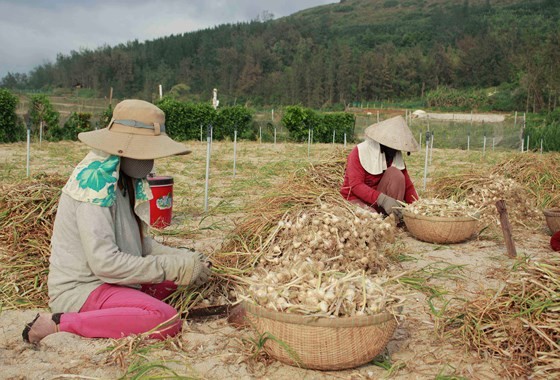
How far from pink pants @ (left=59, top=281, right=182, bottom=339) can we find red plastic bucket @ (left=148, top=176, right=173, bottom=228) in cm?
241

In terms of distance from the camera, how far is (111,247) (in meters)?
2.49

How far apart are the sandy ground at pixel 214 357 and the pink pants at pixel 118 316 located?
0.05 meters

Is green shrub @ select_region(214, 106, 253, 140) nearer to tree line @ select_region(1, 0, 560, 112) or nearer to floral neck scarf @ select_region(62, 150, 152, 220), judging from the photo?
floral neck scarf @ select_region(62, 150, 152, 220)

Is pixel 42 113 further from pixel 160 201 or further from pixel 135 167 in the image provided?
pixel 135 167

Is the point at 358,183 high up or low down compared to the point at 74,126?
down

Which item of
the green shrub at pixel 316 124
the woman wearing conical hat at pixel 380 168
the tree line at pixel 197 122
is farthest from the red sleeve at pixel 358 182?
the green shrub at pixel 316 124

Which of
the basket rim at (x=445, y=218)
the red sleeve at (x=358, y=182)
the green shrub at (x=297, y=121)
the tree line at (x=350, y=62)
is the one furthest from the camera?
the tree line at (x=350, y=62)

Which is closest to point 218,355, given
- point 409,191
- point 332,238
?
point 332,238

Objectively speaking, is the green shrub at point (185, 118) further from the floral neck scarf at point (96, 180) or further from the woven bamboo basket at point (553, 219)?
the floral neck scarf at point (96, 180)

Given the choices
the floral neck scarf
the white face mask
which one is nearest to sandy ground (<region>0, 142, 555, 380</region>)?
the floral neck scarf

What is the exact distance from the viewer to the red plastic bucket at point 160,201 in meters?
5.03

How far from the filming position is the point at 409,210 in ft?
15.5

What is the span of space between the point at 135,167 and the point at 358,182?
2.55 meters

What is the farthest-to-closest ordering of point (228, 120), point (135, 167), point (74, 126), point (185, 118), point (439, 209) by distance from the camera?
point (228, 120)
point (185, 118)
point (74, 126)
point (439, 209)
point (135, 167)
